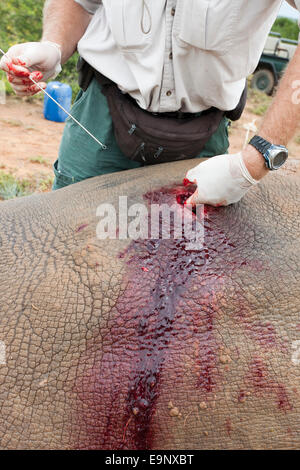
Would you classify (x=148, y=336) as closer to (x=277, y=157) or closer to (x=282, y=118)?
(x=277, y=157)

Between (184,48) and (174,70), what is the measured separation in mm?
87

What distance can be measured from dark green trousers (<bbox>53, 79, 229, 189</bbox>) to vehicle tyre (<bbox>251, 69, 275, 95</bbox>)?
9491 mm

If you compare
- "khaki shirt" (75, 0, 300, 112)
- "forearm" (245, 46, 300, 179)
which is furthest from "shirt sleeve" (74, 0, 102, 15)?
"forearm" (245, 46, 300, 179)

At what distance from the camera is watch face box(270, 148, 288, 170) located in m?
1.44

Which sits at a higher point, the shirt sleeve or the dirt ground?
the shirt sleeve

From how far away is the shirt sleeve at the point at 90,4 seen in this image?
2197 millimetres

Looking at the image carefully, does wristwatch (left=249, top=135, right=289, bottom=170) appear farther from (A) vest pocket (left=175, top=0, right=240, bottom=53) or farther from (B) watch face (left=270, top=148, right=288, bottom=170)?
(A) vest pocket (left=175, top=0, right=240, bottom=53)

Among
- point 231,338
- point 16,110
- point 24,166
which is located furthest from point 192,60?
point 16,110

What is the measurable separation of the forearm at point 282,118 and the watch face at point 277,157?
0.11 feet

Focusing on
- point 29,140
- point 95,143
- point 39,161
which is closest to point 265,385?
point 95,143

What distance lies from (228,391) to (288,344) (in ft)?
0.68

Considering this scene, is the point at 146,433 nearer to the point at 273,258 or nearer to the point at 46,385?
the point at 46,385

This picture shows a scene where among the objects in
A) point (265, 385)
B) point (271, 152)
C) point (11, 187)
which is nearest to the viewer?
point (265, 385)

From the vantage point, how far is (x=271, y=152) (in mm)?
1440
